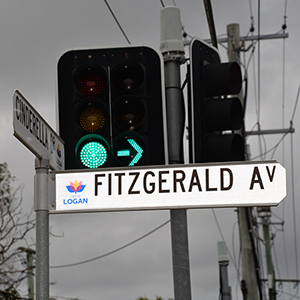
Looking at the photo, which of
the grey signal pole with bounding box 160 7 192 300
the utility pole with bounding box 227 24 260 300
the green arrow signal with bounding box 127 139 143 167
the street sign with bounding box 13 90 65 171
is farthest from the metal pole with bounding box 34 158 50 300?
the utility pole with bounding box 227 24 260 300

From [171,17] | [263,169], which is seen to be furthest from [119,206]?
[171,17]

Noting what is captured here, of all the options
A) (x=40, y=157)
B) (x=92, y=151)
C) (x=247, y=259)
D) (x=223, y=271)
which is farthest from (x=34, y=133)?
(x=247, y=259)

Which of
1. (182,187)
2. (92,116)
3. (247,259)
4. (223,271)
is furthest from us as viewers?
(247,259)

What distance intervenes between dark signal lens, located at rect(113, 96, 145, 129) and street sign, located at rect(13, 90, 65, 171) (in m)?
1.08

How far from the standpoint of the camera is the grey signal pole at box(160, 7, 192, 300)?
6.64 meters

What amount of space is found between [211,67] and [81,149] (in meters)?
1.26

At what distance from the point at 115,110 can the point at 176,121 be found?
59 cm

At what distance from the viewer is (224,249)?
14.0 meters

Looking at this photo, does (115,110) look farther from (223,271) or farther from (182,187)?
(223,271)

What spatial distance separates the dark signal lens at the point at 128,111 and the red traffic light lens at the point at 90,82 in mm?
212

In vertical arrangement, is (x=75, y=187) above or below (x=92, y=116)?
below

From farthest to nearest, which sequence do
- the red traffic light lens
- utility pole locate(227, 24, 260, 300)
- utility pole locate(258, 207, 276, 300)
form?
utility pole locate(258, 207, 276, 300)
utility pole locate(227, 24, 260, 300)
the red traffic light lens

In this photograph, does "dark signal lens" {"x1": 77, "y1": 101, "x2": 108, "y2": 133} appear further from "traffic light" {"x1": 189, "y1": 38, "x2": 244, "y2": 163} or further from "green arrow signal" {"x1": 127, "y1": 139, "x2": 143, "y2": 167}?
"traffic light" {"x1": 189, "y1": 38, "x2": 244, "y2": 163}

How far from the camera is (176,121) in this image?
6.94 meters
